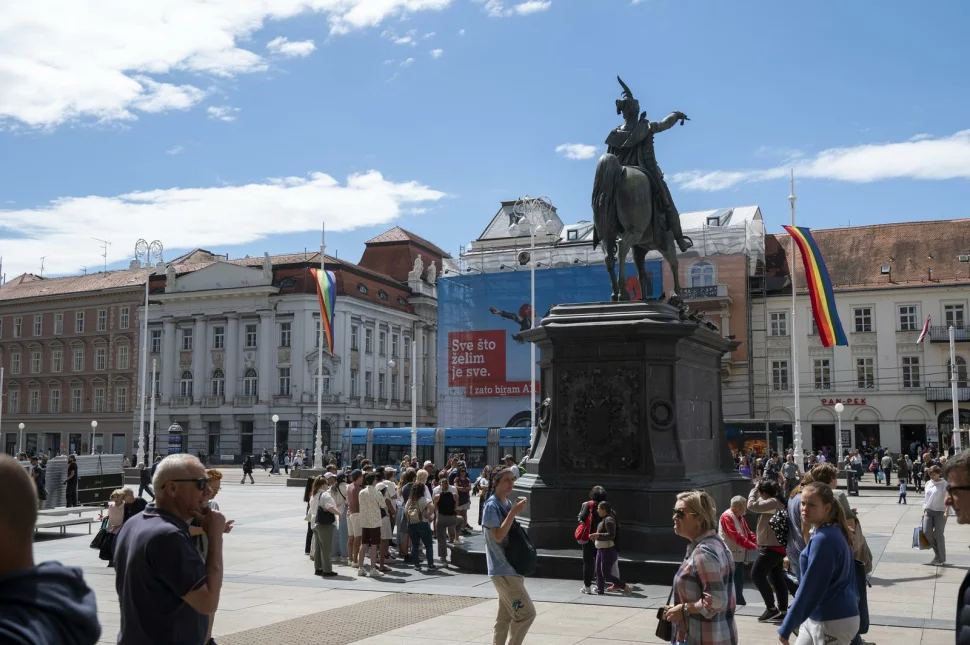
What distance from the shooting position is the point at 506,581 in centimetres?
722

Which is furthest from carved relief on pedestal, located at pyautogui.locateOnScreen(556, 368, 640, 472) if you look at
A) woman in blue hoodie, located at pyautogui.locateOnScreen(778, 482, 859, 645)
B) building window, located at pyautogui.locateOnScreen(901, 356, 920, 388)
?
building window, located at pyautogui.locateOnScreen(901, 356, 920, 388)

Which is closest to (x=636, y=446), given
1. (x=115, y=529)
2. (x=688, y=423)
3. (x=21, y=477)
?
(x=688, y=423)

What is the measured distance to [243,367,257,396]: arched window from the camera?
64.9m

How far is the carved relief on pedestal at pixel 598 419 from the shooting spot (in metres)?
12.4

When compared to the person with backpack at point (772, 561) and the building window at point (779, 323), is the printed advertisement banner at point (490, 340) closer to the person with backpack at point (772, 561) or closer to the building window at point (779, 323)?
the building window at point (779, 323)

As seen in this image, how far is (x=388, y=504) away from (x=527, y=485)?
10.8 feet

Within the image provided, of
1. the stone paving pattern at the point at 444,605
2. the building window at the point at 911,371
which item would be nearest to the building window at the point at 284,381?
the building window at the point at 911,371

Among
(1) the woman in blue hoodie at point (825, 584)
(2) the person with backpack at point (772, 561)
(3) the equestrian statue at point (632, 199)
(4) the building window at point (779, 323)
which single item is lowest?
(2) the person with backpack at point (772, 561)

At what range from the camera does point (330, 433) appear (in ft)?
209

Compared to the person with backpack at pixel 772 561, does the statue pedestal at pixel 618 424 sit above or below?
above

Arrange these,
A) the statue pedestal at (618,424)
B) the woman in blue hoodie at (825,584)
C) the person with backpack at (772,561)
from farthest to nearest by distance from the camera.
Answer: the statue pedestal at (618,424) → the person with backpack at (772,561) → the woman in blue hoodie at (825,584)

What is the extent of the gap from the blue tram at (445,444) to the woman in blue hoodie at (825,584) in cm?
3307

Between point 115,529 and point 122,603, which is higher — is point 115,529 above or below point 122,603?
below

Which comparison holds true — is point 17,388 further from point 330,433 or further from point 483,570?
point 483,570
